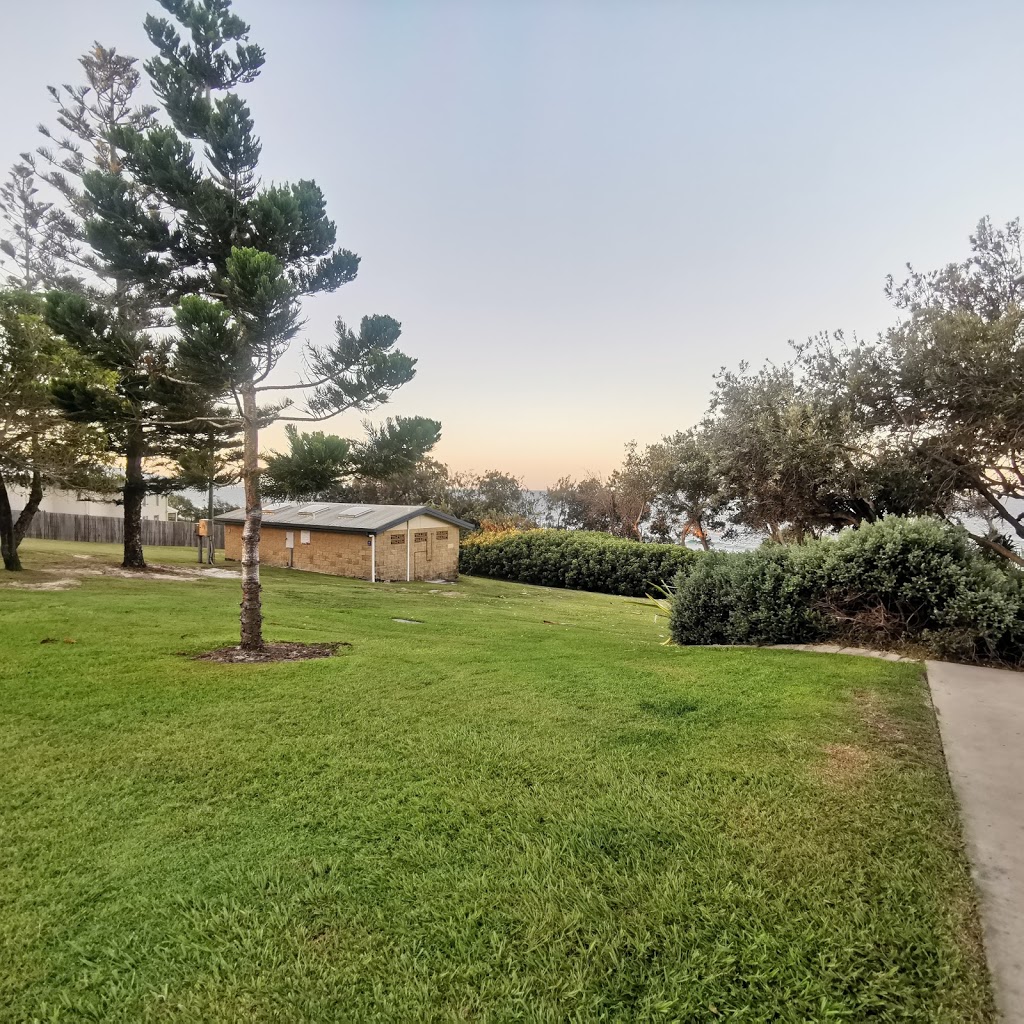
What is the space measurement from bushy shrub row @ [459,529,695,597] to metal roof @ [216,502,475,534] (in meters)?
2.50

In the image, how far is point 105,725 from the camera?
13.7ft

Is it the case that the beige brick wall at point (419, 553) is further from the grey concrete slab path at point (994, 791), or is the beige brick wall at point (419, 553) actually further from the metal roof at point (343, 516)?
the grey concrete slab path at point (994, 791)

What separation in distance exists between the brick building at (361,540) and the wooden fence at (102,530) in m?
7.80

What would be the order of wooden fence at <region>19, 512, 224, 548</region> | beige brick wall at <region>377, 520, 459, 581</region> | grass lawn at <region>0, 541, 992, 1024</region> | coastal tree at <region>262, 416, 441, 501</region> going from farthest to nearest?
1. wooden fence at <region>19, 512, 224, 548</region>
2. beige brick wall at <region>377, 520, 459, 581</region>
3. coastal tree at <region>262, 416, 441, 501</region>
4. grass lawn at <region>0, 541, 992, 1024</region>

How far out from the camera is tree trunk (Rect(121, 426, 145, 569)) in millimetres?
16344

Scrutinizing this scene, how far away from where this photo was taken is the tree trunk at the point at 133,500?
16344 millimetres

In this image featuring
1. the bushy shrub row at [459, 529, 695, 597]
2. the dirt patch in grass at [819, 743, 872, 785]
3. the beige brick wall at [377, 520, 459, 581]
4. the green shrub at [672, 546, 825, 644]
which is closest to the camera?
the dirt patch in grass at [819, 743, 872, 785]

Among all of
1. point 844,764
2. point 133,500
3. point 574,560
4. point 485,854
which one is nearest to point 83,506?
point 133,500

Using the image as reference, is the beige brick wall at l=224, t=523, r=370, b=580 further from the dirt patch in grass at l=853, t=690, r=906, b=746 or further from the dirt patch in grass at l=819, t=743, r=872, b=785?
the dirt patch in grass at l=819, t=743, r=872, b=785

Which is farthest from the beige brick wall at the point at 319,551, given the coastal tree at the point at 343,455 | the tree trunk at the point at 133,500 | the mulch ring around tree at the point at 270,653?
the mulch ring around tree at the point at 270,653

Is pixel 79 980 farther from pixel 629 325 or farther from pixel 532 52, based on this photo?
pixel 629 325

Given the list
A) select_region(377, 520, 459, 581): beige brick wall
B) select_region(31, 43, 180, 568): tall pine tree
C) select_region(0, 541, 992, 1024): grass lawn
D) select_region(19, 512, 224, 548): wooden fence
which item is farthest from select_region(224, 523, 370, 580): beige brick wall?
select_region(0, 541, 992, 1024): grass lawn

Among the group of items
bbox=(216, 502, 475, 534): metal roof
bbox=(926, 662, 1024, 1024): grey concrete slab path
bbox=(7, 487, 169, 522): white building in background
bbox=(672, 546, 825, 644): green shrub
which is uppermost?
bbox=(7, 487, 169, 522): white building in background

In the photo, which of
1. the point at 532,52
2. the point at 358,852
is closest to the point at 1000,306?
the point at 532,52
